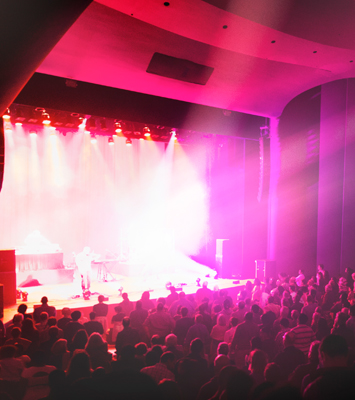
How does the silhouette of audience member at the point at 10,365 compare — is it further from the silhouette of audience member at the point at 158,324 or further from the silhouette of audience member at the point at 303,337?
the silhouette of audience member at the point at 303,337

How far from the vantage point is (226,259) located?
12055 mm

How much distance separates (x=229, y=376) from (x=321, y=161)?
881 cm

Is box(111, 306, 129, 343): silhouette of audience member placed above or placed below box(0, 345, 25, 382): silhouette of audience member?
below

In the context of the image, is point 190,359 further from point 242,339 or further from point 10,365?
point 10,365

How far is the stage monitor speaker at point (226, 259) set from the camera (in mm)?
12008

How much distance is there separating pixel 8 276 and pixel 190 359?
21.6 ft

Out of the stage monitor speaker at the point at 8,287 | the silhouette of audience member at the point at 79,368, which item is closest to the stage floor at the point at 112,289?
the stage monitor speaker at the point at 8,287

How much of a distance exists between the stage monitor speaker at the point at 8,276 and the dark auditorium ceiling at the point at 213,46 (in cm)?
451

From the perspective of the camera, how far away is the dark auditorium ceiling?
573 centimetres

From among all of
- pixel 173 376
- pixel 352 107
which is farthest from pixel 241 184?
pixel 173 376

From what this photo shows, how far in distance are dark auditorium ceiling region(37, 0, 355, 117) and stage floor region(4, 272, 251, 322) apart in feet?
16.7

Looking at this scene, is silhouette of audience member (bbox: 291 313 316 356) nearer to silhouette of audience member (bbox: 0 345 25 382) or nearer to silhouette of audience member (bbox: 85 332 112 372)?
silhouette of audience member (bbox: 85 332 112 372)

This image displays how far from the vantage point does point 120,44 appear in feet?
23.0

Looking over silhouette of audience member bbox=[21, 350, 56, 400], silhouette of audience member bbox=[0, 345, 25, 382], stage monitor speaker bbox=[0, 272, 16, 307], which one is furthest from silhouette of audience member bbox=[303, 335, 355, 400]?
stage monitor speaker bbox=[0, 272, 16, 307]
